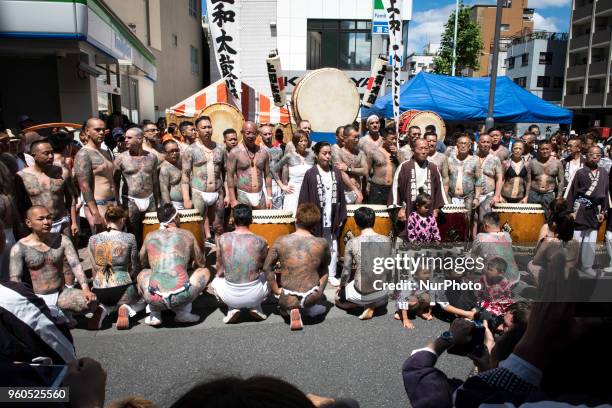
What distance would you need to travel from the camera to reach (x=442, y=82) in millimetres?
13641

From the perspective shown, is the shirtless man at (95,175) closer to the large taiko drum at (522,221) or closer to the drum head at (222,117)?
the drum head at (222,117)

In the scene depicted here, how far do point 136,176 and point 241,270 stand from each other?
1.89m

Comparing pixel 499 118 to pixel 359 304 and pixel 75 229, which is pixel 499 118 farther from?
pixel 75 229

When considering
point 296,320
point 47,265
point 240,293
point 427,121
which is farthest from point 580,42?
point 47,265

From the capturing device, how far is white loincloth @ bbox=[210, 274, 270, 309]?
409 cm

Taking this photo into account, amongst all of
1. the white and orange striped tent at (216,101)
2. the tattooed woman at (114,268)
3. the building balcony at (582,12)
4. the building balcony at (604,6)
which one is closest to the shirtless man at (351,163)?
the tattooed woman at (114,268)

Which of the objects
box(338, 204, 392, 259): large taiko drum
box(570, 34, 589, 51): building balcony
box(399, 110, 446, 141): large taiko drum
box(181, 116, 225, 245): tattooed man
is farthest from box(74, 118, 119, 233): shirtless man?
box(570, 34, 589, 51): building balcony

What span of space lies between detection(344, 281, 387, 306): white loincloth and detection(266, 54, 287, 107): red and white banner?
4906mm

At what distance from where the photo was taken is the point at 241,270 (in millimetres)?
4086

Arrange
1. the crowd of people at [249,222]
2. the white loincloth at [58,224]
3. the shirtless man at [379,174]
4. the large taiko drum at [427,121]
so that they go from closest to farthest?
the crowd of people at [249,222], the white loincloth at [58,224], the shirtless man at [379,174], the large taiko drum at [427,121]

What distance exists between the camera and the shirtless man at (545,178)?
6367 millimetres

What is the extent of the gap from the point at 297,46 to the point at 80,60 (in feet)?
39.6

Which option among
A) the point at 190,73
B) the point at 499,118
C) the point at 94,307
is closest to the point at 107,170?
the point at 94,307

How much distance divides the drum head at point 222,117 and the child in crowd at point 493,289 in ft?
20.6
